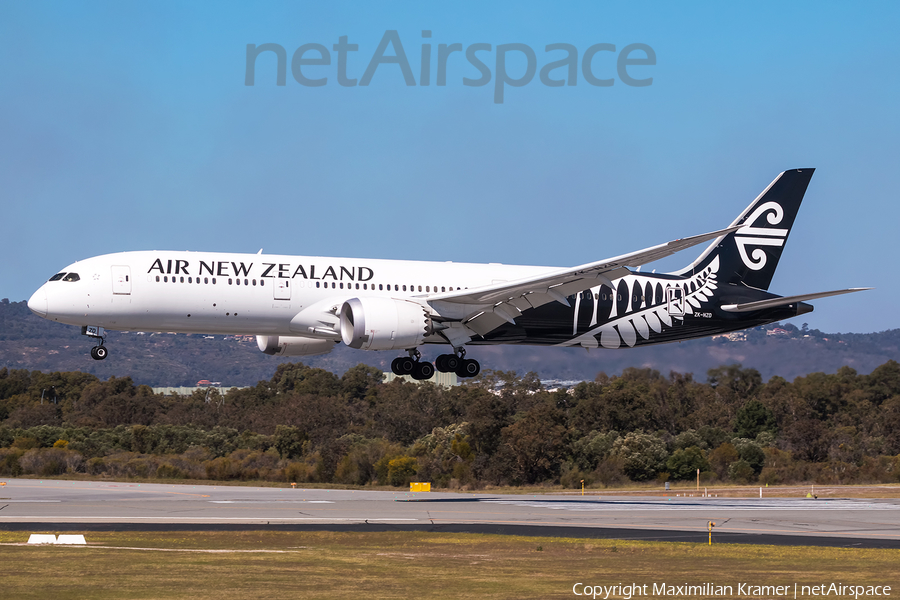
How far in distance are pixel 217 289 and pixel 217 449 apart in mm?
58242

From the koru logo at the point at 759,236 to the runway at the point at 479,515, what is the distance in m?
11.1

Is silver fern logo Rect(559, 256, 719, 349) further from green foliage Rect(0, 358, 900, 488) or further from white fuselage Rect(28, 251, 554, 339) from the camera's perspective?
green foliage Rect(0, 358, 900, 488)

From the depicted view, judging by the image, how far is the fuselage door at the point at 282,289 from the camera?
126ft

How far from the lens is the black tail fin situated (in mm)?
46562

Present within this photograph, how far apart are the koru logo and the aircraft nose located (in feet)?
96.2

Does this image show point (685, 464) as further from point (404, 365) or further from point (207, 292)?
point (207, 292)

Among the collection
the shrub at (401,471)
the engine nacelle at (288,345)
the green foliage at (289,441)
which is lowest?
the shrub at (401,471)

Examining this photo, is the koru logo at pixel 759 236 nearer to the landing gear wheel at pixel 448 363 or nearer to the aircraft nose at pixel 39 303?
the landing gear wheel at pixel 448 363

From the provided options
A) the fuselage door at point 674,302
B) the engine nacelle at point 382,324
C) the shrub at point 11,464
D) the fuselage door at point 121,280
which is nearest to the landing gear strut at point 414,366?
the engine nacelle at point 382,324

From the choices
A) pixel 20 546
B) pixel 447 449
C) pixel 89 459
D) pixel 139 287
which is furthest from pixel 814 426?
pixel 20 546

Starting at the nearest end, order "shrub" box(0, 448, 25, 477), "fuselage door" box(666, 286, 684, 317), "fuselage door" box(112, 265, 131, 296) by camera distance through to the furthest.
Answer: "fuselage door" box(112, 265, 131, 296)
"fuselage door" box(666, 286, 684, 317)
"shrub" box(0, 448, 25, 477)

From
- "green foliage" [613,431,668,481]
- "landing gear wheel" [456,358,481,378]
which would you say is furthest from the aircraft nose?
"green foliage" [613,431,668,481]

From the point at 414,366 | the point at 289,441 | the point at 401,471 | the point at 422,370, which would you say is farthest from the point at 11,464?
the point at 422,370

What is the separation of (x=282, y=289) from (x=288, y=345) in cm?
660
